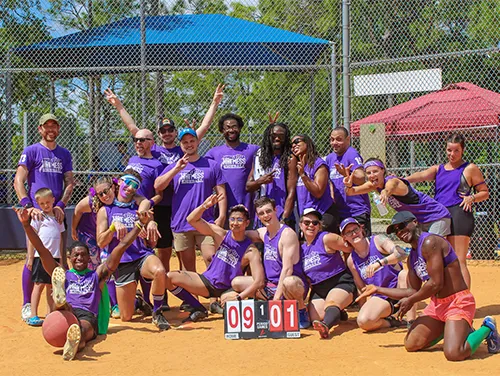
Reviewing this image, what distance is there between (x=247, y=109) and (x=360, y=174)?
10566mm

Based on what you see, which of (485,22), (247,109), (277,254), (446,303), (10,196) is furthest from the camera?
(247,109)

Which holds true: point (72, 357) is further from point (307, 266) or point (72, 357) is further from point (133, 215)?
point (307, 266)

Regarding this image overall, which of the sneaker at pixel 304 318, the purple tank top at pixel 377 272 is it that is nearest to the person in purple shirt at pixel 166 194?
the sneaker at pixel 304 318

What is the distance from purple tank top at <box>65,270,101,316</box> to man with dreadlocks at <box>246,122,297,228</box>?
1960mm

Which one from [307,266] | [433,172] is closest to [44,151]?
[307,266]

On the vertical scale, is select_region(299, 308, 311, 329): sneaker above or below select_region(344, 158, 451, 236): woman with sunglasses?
below

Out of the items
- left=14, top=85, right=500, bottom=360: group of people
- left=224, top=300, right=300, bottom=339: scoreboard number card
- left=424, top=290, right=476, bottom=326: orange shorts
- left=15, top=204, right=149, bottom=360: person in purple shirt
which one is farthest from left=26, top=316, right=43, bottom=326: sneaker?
left=424, top=290, right=476, bottom=326: orange shorts

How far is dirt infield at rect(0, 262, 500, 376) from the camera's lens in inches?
192

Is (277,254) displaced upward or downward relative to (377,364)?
upward

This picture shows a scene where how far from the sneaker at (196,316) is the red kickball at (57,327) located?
140 centimetres

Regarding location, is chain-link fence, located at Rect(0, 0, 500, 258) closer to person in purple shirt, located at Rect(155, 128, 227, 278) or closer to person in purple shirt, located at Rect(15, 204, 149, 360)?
person in purple shirt, located at Rect(155, 128, 227, 278)

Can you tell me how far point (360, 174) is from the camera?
6738mm

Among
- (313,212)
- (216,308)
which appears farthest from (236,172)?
(216,308)

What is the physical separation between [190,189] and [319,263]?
159 centimetres
